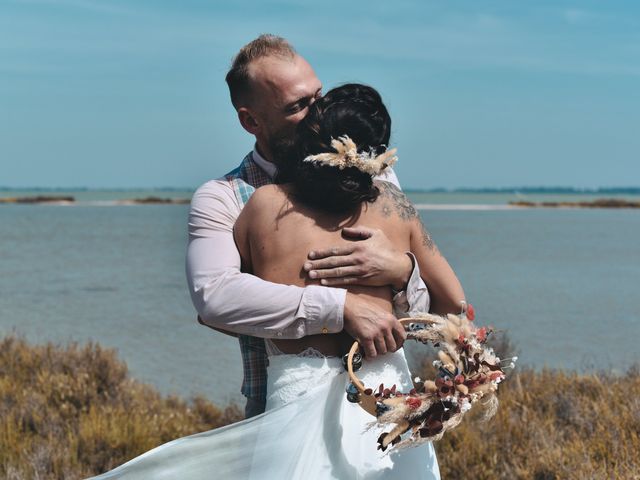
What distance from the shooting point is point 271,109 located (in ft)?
10.3

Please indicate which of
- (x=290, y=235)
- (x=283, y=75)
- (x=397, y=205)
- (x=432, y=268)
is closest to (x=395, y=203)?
(x=397, y=205)

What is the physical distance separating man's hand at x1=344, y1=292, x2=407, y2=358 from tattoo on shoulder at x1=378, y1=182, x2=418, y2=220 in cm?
32

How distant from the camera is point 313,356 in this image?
2795 mm

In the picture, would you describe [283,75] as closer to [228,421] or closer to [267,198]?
[267,198]

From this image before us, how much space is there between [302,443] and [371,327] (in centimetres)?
40

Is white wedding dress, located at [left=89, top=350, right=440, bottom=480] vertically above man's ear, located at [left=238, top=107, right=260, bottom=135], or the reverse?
man's ear, located at [left=238, top=107, right=260, bottom=135]

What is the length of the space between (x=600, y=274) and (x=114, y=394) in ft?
54.1

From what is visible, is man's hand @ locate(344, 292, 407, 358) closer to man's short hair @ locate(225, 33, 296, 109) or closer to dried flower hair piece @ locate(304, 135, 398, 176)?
dried flower hair piece @ locate(304, 135, 398, 176)

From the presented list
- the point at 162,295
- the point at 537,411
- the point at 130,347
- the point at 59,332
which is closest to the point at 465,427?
the point at 537,411

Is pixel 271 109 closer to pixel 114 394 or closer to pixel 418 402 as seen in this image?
pixel 418 402

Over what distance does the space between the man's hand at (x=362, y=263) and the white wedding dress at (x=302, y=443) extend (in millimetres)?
248

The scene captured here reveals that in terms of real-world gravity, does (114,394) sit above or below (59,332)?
above

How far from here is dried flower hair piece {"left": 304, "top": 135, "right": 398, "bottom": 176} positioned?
2627 millimetres

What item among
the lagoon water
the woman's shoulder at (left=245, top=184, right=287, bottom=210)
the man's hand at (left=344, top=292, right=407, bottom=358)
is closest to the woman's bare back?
the woman's shoulder at (left=245, top=184, right=287, bottom=210)
